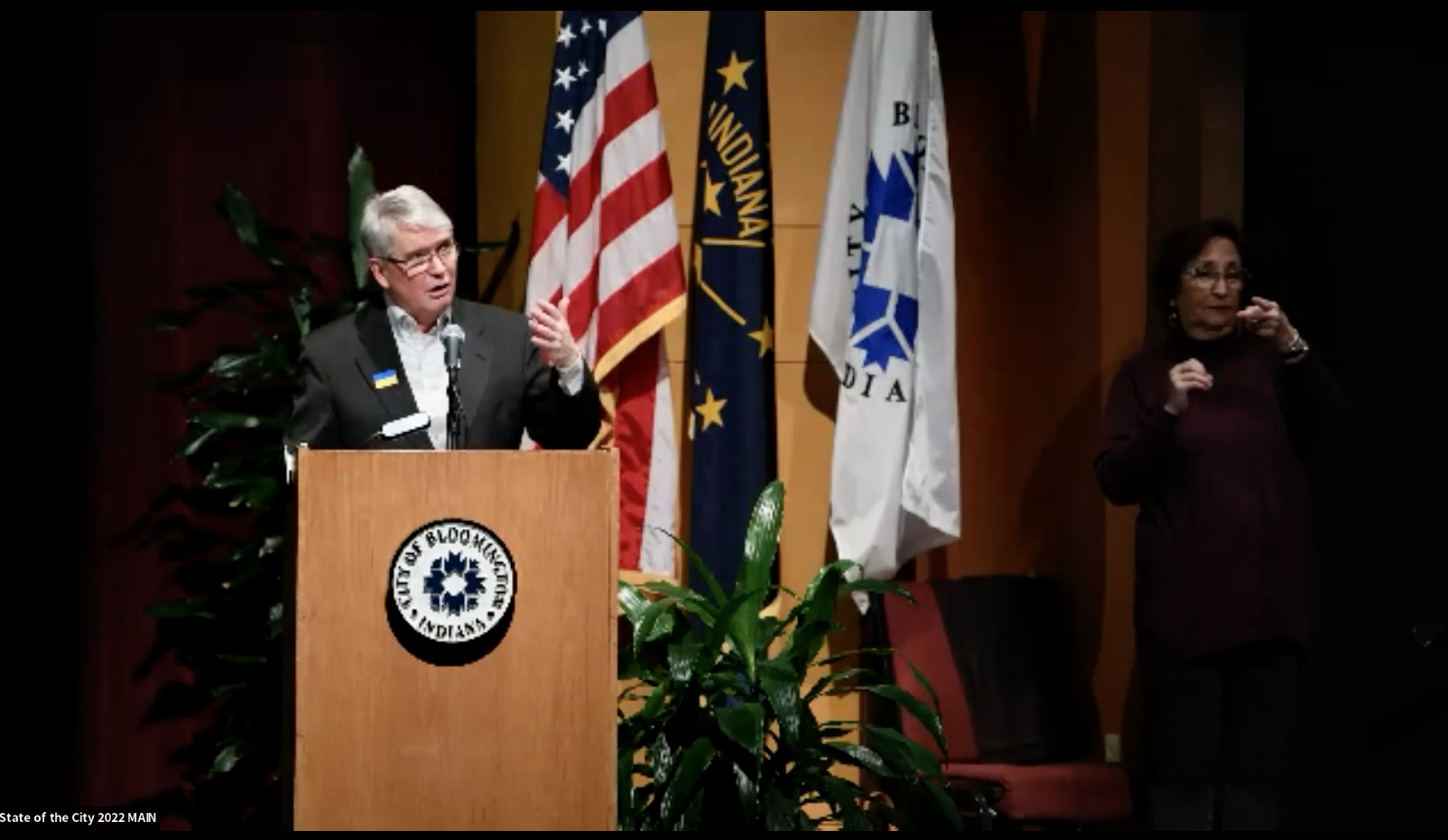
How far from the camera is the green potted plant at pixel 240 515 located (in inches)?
181

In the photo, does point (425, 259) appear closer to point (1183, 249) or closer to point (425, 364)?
point (425, 364)

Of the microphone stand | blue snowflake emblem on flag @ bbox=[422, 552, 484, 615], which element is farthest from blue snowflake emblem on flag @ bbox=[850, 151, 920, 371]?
blue snowflake emblem on flag @ bbox=[422, 552, 484, 615]

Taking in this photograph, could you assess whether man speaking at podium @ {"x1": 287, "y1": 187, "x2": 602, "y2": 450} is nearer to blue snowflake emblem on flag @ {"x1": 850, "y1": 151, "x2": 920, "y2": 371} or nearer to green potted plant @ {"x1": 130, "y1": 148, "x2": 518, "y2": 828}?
green potted plant @ {"x1": 130, "y1": 148, "x2": 518, "y2": 828}

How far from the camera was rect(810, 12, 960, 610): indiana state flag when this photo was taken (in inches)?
189

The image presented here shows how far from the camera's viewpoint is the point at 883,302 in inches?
189

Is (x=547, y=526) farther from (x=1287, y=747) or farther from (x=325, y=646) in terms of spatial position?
(x=1287, y=747)

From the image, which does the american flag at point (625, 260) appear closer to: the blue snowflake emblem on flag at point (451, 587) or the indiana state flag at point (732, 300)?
the indiana state flag at point (732, 300)

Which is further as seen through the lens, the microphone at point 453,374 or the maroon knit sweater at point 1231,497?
the maroon knit sweater at point 1231,497

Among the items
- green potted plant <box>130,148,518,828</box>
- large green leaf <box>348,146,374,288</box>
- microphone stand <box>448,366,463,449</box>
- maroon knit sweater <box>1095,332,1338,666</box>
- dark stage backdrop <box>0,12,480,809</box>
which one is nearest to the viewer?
microphone stand <box>448,366,463,449</box>

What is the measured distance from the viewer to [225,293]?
15.7 ft

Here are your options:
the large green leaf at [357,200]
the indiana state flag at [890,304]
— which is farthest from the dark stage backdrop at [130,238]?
the indiana state flag at [890,304]

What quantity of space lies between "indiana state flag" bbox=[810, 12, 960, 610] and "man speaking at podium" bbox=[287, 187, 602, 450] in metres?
1.29

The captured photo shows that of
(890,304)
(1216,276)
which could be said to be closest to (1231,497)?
(1216,276)

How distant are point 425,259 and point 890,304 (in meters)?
1.57
